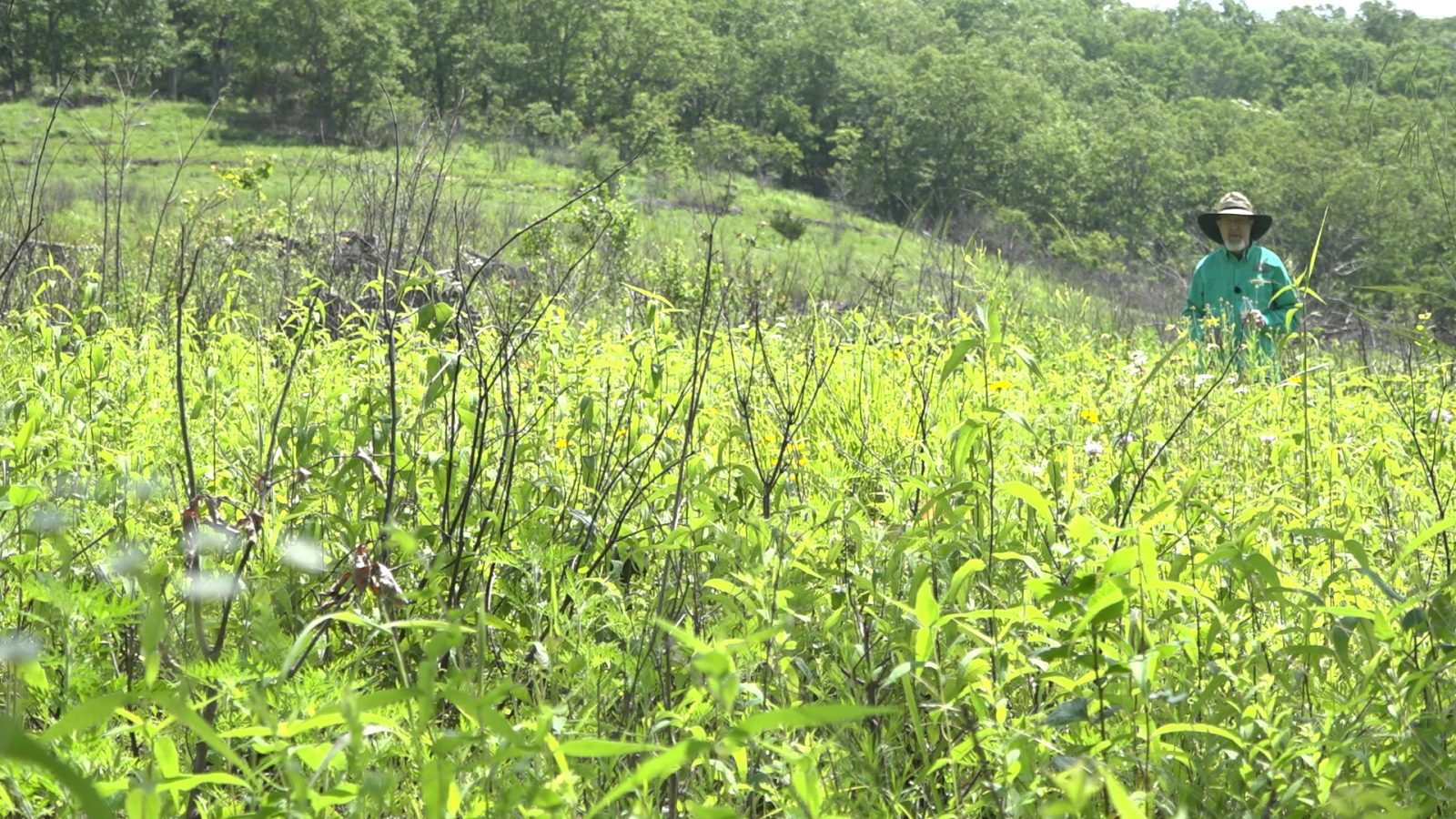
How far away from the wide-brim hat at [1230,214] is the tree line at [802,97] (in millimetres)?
25528

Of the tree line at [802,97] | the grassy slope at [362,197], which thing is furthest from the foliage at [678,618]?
the tree line at [802,97]

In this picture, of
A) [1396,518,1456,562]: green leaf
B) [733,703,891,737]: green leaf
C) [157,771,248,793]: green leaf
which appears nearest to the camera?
[733,703,891,737]: green leaf

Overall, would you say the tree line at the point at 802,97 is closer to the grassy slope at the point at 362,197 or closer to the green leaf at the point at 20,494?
the grassy slope at the point at 362,197

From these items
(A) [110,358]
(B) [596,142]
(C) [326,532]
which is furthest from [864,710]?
(B) [596,142]

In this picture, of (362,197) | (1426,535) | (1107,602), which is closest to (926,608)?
(1107,602)

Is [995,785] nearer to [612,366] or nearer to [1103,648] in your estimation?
[1103,648]

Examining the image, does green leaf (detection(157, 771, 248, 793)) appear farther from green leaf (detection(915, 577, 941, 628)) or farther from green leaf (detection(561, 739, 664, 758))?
green leaf (detection(915, 577, 941, 628))

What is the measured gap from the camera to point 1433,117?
2.70 meters

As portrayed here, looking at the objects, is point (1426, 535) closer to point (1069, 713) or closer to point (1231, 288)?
point (1069, 713)

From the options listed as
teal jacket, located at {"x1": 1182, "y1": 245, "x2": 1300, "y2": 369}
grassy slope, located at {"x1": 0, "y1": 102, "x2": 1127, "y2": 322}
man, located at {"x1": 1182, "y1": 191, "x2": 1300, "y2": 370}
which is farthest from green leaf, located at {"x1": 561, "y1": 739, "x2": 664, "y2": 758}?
man, located at {"x1": 1182, "y1": 191, "x2": 1300, "y2": 370}

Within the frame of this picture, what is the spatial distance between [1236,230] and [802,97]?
7925 cm

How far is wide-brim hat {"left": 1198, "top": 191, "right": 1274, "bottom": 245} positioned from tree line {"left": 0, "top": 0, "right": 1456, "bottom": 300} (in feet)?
83.8

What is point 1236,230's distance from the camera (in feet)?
24.8

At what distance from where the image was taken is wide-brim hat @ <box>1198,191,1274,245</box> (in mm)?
7599
